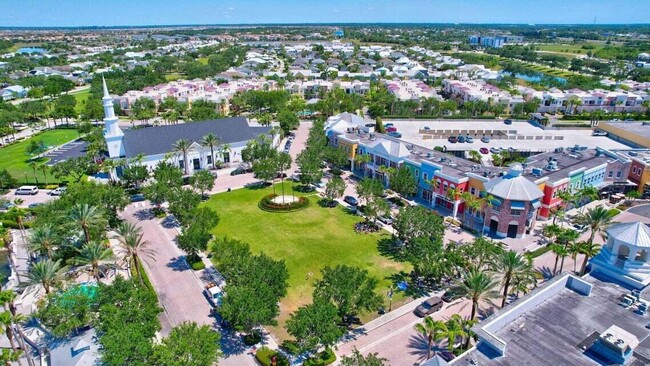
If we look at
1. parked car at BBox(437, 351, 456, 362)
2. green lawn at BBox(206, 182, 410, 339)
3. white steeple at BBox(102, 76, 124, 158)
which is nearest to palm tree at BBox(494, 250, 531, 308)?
parked car at BBox(437, 351, 456, 362)

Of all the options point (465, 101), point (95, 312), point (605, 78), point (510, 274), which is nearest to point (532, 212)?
point (510, 274)

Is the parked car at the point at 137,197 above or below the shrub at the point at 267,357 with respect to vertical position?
below

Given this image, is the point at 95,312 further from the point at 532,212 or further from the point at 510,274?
the point at 532,212

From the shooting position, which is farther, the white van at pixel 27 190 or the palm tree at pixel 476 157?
the palm tree at pixel 476 157

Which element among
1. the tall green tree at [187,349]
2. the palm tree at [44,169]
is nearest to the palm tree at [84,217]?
the tall green tree at [187,349]

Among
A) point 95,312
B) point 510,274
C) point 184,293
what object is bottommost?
point 184,293

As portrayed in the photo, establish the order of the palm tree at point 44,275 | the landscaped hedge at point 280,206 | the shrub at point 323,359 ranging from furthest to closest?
the landscaped hedge at point 280,206
the palm tree at point 44,275
the shrub at point 323,359

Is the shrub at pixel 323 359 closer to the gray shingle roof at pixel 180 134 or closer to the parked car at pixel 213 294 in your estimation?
the parked car at pixel 213 294

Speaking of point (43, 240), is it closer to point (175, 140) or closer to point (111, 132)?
point (111, 132)

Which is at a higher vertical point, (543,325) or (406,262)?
(543,325)
